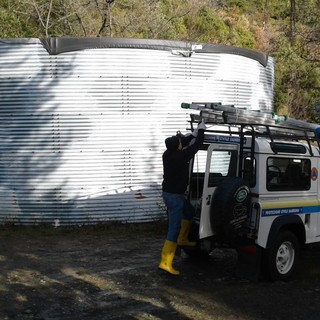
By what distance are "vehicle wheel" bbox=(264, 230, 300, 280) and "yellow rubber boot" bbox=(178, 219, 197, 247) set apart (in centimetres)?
112

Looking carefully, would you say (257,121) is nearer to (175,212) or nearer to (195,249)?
(175,212)

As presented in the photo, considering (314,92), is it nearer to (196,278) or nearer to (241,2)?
(241,2)

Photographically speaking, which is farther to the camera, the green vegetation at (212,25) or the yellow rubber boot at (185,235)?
the green vegetation at (212,25)

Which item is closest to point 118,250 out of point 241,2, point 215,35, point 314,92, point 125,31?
point 125,31

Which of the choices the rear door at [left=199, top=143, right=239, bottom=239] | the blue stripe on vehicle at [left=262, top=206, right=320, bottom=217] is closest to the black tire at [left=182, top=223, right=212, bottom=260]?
the rear door at [left=199, top=143, right=239, bottom=239]

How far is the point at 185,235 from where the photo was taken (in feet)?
23.9

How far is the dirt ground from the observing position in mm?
5773

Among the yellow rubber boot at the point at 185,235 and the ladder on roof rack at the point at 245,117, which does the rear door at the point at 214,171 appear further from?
the yellow rubber boot at the point at 185,235

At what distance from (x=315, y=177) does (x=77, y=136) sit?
5.09 m

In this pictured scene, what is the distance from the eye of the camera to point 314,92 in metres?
27.9

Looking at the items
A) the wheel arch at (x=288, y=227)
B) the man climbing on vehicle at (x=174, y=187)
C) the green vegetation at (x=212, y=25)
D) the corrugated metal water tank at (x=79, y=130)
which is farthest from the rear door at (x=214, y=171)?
the green vegetation at (x=212, y=25)

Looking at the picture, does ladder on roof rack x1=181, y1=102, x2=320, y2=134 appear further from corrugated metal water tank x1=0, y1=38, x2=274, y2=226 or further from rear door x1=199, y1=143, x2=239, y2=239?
corrugated metal water tank x1=0, y1=38, x2=274, y2=226

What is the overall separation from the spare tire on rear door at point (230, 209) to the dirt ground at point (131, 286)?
787mm

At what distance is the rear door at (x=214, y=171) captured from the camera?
648 cm
